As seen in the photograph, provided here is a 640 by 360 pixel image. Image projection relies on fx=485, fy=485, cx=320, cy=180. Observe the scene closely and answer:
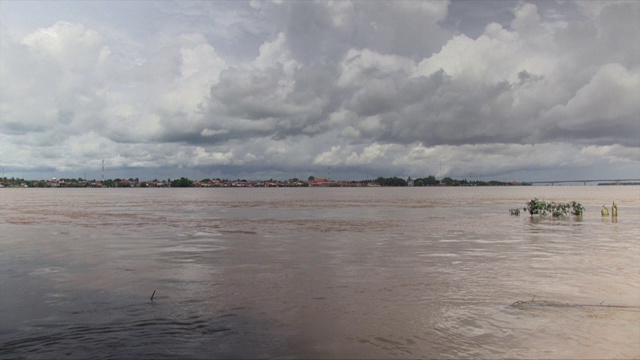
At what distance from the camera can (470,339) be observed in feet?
42.7

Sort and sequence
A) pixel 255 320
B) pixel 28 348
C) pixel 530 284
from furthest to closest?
pixel 530 284, pixel 255 320, pixel 28 348

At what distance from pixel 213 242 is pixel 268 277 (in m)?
14.6

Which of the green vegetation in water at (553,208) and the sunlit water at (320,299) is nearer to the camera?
the sunlit water at (320,299)

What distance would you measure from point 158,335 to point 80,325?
2646mm

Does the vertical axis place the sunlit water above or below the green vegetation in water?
below

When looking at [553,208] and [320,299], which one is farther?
[553,208]

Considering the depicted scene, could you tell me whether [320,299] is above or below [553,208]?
below

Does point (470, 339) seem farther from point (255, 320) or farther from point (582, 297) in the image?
point (582, 297)

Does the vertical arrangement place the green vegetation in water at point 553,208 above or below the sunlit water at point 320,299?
above

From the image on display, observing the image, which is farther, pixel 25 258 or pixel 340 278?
pixel 25 258

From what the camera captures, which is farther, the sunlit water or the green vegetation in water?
the green vegetation in water

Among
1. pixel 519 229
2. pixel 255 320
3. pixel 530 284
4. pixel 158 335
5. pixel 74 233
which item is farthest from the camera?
pixel 519 229

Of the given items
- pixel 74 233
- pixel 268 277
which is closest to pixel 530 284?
pixel 268 277

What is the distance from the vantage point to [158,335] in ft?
43.6
